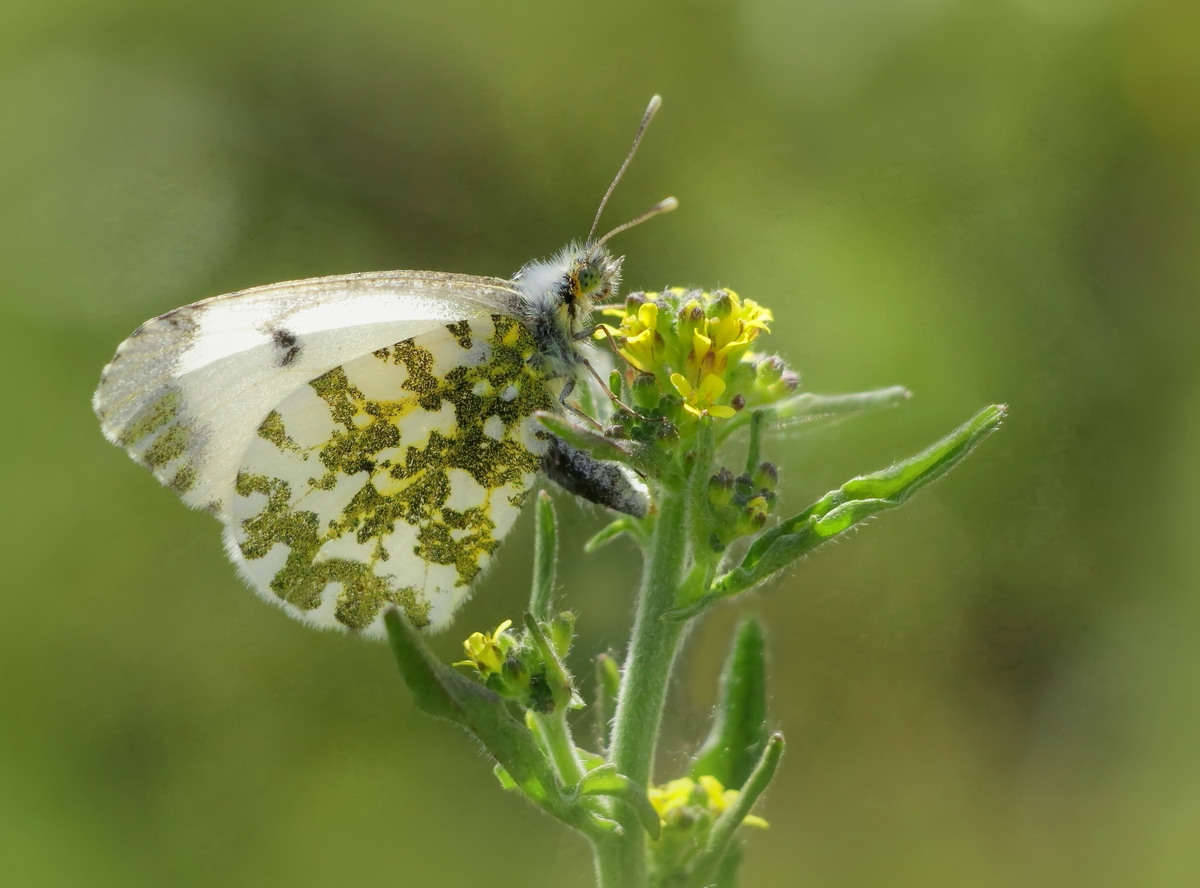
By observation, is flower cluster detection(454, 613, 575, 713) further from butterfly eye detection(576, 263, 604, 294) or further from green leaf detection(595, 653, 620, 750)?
butterfly eye detection(576, 263, 604, 294)

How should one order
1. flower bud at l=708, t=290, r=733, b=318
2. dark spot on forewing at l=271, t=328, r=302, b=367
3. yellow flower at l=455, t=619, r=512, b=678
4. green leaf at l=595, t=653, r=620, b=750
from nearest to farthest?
1. yellow flower at l=455, t=619, r=512, b=678
2. flower bud at l=708, t=290, r=733, b=318
3. green leaf at l=595, t=653, r=620, b=750
4. dark spot on forewing at l=271, t=328, r=302, b=367

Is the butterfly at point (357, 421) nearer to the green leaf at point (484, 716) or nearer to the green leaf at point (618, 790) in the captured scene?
the green leaf at point (484, 716)

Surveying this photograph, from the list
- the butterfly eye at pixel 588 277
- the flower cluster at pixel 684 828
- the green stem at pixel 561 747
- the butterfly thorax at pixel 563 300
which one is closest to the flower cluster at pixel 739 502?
the green stem at pixel 561 747

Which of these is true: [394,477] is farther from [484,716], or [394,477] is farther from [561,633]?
[484,716]

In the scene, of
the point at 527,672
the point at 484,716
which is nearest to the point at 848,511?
the point at 527,672

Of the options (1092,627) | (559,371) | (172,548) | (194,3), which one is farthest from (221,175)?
(1092,627)

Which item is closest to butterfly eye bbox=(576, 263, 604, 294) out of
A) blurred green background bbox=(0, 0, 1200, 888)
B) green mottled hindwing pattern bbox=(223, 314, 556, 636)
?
green mottled hindwing pattern bbox=(223, 314, 556, 636)
